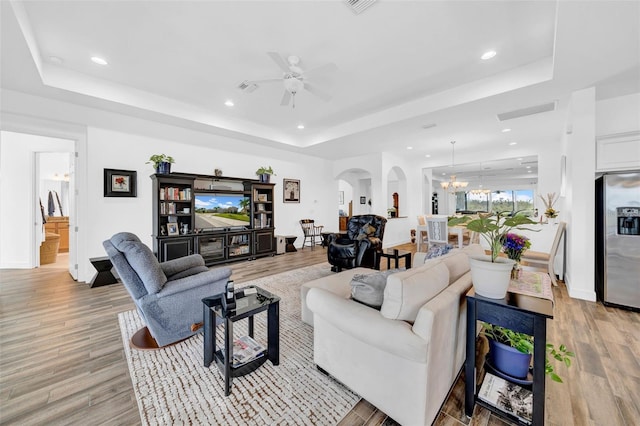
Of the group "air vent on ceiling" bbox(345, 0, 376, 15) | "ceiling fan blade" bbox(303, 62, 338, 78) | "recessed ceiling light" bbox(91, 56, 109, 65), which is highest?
"recessed ceiling light" bbox(91, 56, 109, 65)

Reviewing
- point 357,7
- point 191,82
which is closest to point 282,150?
point 191,82

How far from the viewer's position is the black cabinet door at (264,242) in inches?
230

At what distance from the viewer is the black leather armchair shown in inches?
163

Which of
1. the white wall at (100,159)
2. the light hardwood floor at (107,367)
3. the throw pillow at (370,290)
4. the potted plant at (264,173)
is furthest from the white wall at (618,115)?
the white wall at (100,159)

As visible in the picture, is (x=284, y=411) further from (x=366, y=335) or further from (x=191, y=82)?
(x=191, y=82)

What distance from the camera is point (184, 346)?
2.25m

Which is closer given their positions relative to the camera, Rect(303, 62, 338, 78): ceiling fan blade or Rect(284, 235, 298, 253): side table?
Rect(303, 62, 338, 78): ceiling fan blade

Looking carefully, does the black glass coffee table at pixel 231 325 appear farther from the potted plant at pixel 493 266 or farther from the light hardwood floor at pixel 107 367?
the potted plant at pixel 493 266

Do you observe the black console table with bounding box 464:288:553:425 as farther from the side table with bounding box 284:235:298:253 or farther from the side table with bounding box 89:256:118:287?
the side table with bounding box 284:235:298:253

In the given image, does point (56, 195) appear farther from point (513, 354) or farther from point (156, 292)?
point (513, 354)

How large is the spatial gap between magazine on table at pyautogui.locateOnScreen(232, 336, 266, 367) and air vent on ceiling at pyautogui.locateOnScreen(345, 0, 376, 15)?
302 cm

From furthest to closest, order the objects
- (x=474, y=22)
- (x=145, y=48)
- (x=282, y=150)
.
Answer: (x=282, y=150)
(x=145, y=48)
(x=474, y=22)

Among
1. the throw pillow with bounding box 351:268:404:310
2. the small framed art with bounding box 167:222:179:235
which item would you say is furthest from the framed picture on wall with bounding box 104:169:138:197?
the throw pillow with bounding box 351:268:404:310

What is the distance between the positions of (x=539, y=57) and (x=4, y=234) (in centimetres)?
901
